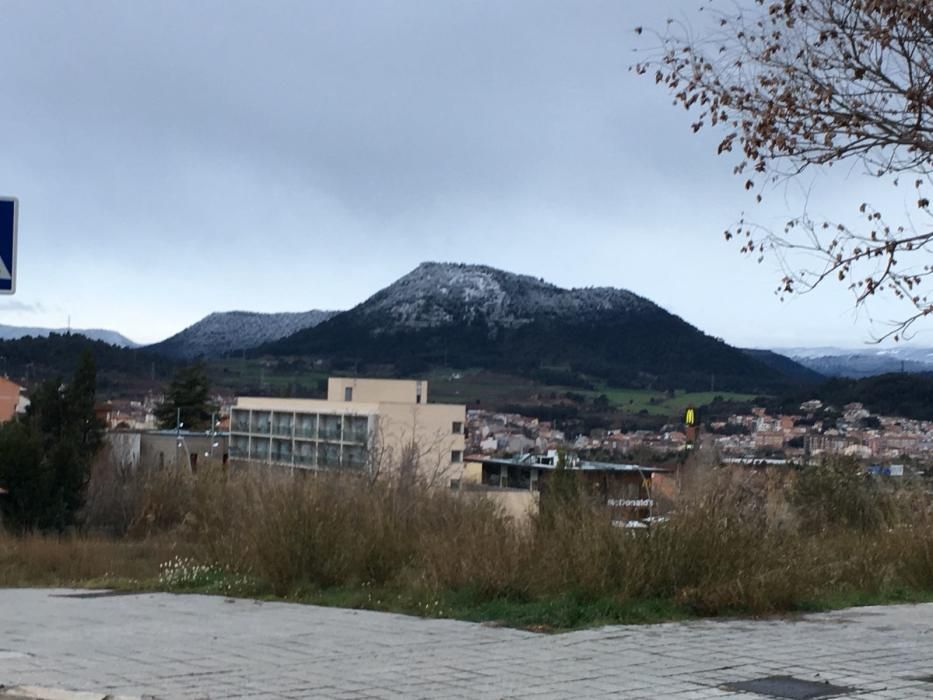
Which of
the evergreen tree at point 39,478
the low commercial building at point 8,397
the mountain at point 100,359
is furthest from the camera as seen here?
the mountain at point 100,359

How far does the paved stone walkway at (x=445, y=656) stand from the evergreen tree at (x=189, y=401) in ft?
288

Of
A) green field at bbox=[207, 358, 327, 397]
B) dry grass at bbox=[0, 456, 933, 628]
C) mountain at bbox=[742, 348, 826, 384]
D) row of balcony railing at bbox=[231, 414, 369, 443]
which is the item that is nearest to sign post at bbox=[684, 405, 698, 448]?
dry grass at bbox=[0, 456, 933, 628]

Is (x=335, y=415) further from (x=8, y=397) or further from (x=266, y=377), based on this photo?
(x=8, y=397)

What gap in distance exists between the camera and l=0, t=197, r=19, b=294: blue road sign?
10.5 metres

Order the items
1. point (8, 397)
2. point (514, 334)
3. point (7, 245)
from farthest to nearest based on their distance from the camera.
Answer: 1. point (514, 334)
2. point (8, 397)
3. point (7, 245)

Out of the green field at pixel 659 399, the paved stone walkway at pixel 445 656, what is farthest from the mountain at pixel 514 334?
the paved stone walkway at pixel 445 656

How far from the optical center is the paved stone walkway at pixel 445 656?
7.69 m

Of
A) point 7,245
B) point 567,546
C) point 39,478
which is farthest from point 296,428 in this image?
point 7,245

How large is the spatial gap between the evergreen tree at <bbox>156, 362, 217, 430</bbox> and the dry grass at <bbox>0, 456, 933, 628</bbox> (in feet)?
265

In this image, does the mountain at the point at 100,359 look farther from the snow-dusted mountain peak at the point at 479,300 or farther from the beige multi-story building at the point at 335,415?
the snow-dusted mountain peak at the point at 479,300

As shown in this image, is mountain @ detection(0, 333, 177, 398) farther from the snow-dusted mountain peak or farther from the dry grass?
the dry grass

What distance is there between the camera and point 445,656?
8.87 meters

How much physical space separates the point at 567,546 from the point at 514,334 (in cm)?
9058

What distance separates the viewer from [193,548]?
56.7 ft
